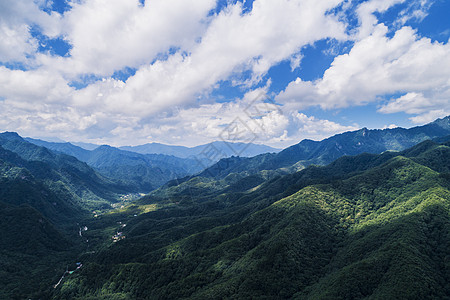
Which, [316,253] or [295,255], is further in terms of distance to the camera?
[316,253]

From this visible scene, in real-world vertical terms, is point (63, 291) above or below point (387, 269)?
above

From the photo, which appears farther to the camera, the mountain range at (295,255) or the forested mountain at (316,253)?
the mountain range at (295,255)

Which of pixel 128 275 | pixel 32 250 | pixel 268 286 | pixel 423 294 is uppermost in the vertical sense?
pixel 32 250

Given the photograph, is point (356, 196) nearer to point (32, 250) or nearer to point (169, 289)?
point (169, 289)

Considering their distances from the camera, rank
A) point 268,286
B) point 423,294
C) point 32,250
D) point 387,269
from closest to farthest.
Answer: point 423,294 → point 387,269 → point 268,286 → point 32,250

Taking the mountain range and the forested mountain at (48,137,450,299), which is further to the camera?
the mountain range

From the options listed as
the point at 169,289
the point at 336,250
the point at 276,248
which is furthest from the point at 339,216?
the point at 169,289

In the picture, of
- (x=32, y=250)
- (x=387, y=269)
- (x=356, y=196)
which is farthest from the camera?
(x=32, y=250)

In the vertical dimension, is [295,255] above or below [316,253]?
above
